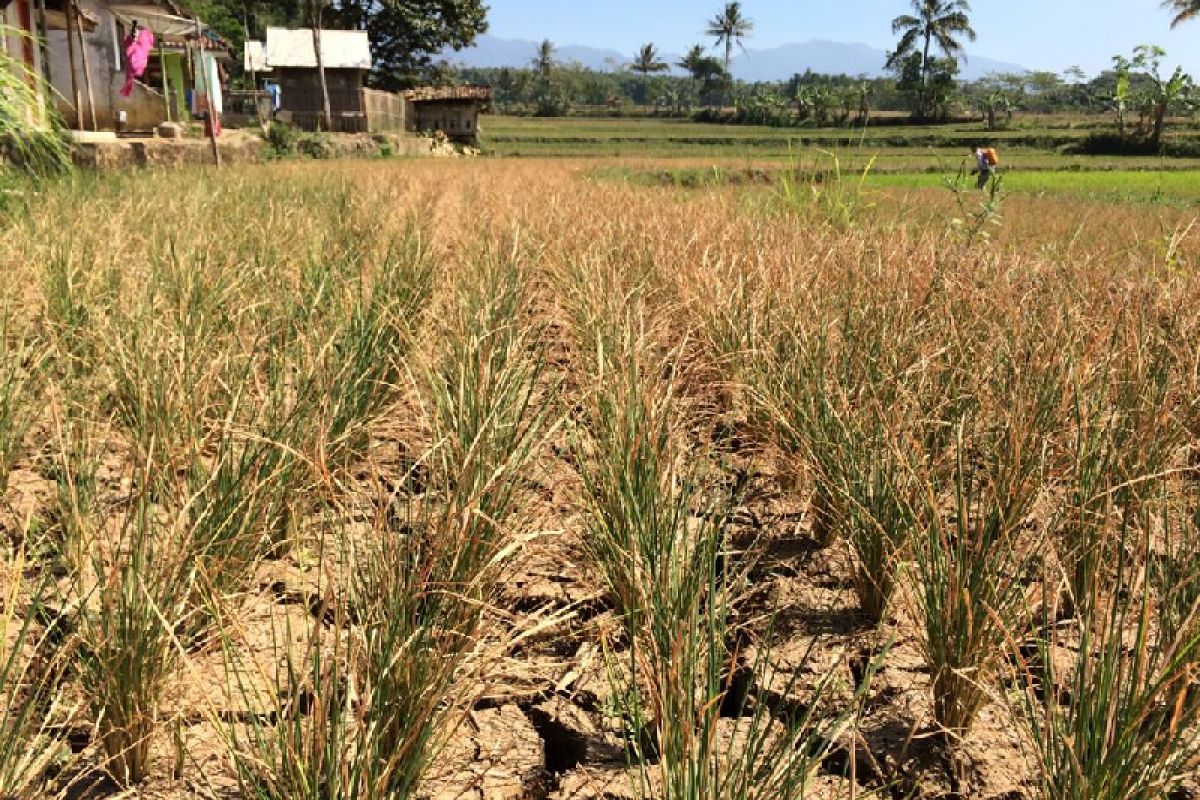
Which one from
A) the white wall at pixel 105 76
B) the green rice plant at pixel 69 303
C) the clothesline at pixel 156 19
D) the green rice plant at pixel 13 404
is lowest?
the green rice plant at pixel 13 404

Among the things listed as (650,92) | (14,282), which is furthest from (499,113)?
(14,282)

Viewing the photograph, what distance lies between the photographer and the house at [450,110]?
37.2 m

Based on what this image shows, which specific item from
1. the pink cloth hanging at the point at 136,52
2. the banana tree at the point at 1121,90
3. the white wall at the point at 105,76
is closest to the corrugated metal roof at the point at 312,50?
the white wall at the point at 105,76

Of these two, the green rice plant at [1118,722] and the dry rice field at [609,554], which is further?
the dry rice field at [609,554]

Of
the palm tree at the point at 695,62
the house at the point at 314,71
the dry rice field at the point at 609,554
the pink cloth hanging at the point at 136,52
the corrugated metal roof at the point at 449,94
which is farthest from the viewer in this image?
the palm tree at the point at 695,62

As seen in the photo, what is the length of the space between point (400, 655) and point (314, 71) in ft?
118

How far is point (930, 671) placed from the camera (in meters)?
1.48

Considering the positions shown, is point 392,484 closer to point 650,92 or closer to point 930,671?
point 930,671

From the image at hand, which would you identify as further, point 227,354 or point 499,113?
point 499,113

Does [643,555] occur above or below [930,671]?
above

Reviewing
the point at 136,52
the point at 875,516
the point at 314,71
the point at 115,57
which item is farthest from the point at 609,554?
the point at 314,71

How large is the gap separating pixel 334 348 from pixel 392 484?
44 centimetres

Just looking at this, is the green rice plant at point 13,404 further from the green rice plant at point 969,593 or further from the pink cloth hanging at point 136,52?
the pink cloth hanging at point 136,52

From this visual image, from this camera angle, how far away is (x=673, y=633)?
1.24m
